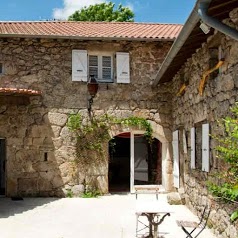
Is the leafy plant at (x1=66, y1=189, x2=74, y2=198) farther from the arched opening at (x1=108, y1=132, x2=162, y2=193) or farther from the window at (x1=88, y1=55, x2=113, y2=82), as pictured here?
the window at (x1=88, y1=55, x2=113, y2=82)

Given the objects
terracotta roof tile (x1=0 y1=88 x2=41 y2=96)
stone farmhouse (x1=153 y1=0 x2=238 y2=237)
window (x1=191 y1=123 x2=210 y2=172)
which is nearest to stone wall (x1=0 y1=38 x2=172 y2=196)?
terracotta roof tile (x1=0 y1=88 x2=41 y2=96)

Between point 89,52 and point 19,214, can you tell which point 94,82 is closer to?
point 89,52

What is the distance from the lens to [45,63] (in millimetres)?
11125

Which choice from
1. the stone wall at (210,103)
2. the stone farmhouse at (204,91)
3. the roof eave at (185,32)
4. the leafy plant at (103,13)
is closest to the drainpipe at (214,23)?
the stone farmhouse at (204,91)

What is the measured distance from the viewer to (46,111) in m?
11.0

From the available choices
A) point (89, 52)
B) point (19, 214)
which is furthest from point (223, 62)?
point (89, 52)

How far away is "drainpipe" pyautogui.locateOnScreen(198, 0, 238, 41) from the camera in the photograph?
4547 mm

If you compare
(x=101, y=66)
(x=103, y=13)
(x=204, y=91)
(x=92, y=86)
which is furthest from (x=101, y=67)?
(x=103, y=13)

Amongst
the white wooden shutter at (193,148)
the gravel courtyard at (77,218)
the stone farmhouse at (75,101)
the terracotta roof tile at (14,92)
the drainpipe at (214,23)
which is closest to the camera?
the drainpipe at (214,23)

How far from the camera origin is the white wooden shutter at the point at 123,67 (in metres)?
11.2

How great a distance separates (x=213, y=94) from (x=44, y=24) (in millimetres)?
8015

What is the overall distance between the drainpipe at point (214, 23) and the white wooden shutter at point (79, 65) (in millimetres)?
6754

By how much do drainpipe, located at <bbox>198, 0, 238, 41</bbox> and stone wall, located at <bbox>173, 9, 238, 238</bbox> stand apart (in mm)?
670

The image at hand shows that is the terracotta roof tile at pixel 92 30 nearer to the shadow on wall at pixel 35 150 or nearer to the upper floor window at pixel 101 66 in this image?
the upper floor window at pixel 101 66
